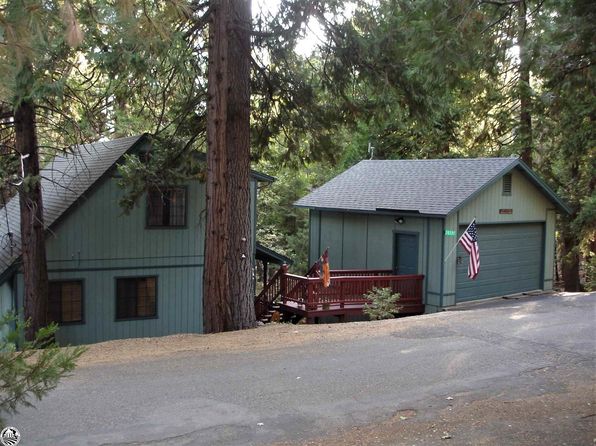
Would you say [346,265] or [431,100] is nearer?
[431,100]

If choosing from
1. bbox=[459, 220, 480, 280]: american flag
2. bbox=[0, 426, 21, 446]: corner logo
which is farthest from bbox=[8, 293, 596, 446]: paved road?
bbox=[459, 220, 480, 280]: american flag

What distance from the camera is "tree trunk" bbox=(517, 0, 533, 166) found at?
29.4 feet

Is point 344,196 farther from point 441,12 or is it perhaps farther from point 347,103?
point 441,12

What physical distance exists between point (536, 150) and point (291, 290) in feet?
42.0

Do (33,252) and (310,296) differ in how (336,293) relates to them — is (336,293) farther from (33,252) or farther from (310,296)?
(33,252)

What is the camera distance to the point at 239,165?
1195 centimetres

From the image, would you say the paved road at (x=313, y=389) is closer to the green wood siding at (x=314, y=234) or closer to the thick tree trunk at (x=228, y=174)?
the thick tree trunk at (x=228, y=174)

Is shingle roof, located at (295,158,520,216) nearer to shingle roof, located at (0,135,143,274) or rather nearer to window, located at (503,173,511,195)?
window, located at (503,173,511,195)

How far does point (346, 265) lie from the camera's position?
2031 centimetres

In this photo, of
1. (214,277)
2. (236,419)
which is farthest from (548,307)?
(236,419)

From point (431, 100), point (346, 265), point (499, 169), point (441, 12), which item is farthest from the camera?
point (346, 265)

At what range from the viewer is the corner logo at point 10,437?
5531 millimetres

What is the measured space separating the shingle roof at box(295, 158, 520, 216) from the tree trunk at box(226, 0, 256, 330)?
666cm

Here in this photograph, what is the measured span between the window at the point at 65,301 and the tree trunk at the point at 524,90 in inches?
466
